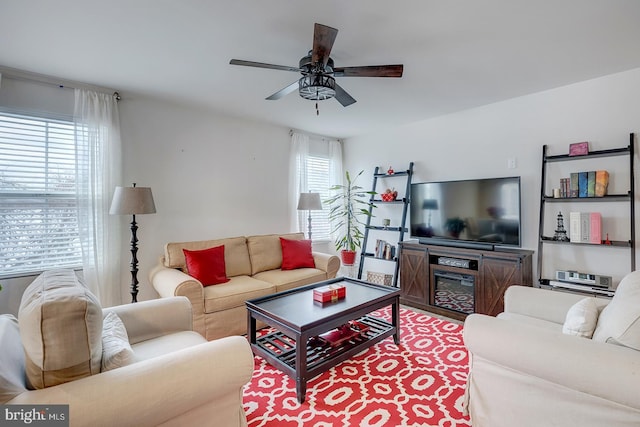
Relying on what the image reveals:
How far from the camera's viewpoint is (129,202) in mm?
2801

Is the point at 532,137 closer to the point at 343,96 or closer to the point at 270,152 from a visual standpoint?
the point at 343,96

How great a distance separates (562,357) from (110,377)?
1905 mm

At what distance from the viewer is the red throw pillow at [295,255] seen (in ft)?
12.7

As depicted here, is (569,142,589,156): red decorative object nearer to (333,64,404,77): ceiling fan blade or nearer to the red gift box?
(333,64,404,77): ceiling fan blade

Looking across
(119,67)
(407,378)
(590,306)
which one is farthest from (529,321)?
(119,67)

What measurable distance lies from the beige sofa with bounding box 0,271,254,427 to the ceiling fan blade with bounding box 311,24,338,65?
174cm

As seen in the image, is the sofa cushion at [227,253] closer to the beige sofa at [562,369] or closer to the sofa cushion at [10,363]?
the sofa cushion at [10,363]

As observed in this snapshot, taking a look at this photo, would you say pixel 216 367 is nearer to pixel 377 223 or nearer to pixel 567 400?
pixel 567 400

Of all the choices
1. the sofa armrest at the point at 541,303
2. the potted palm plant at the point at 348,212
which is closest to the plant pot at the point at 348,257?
the potted palm plant at the point at 348,212

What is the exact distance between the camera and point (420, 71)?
275 centimetres

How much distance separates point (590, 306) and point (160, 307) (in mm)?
2701

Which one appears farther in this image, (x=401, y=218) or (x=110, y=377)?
(x=401, y=218)

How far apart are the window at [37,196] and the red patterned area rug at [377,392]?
2.29 metres

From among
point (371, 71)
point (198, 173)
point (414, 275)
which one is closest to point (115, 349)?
point (371, 71)
